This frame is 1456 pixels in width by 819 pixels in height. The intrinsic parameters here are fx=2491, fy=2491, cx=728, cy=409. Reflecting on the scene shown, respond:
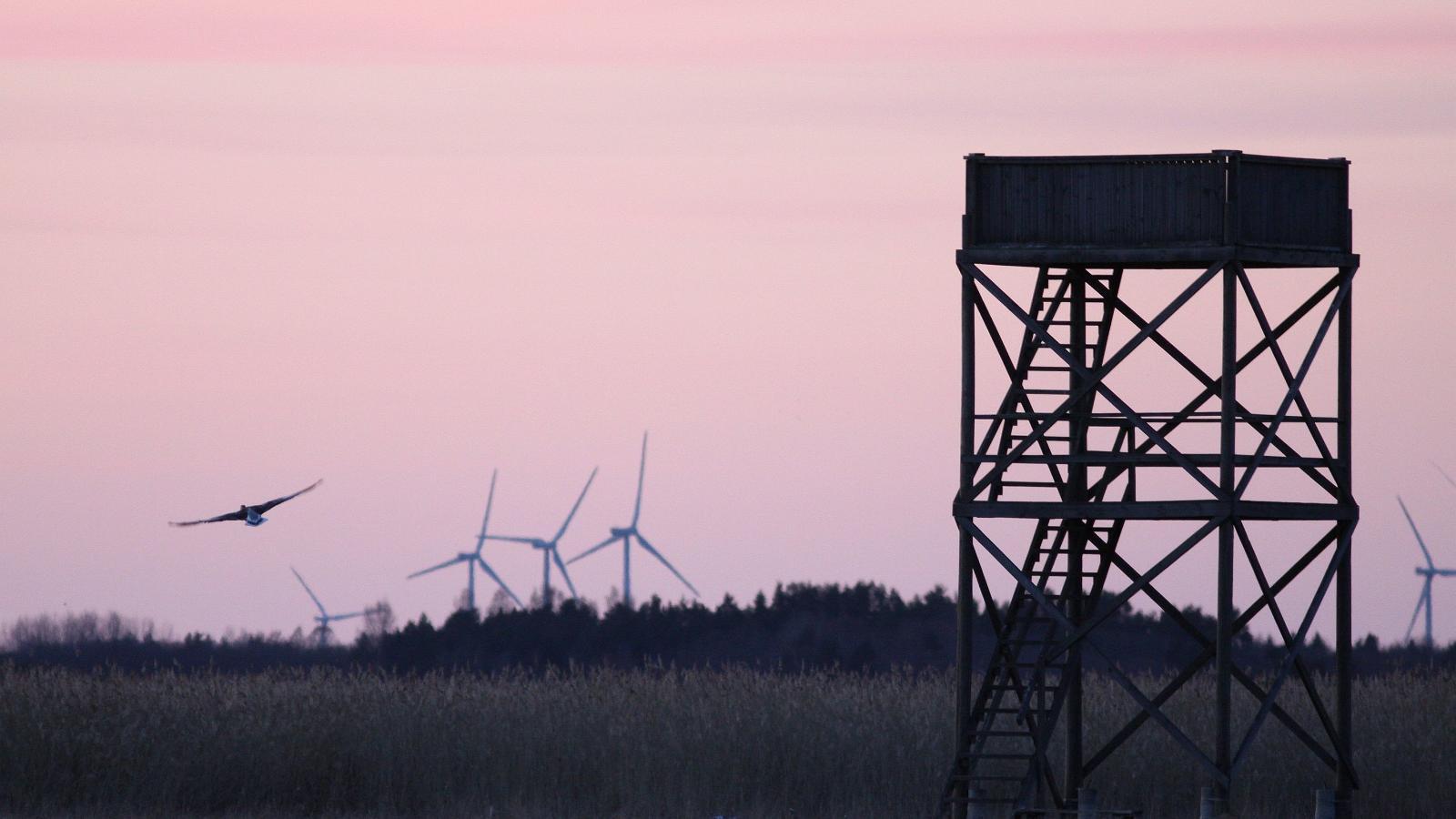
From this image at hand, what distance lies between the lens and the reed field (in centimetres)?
4041

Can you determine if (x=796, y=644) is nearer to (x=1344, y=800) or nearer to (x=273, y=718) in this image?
(x=273, y=718)

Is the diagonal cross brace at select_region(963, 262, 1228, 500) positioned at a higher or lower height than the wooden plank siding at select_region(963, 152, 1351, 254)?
lower

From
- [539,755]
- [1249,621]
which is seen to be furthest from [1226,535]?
[539,755]

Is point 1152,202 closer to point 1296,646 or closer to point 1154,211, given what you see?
point 1154,211

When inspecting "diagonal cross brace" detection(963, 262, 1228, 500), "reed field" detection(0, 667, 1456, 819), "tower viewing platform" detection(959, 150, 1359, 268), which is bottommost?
"reed field" detection(0, 667, 1456, 819)

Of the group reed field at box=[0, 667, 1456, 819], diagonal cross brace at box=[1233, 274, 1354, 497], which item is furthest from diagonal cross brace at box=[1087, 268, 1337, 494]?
reed field at box=[0, 667, 1456, 819]

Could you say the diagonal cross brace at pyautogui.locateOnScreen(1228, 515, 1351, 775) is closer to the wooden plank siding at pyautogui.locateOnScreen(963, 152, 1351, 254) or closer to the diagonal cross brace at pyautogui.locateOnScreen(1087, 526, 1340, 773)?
the diagonal cross brace at pyautogui.locateOnScreen(1087, 526, 1340, 773)

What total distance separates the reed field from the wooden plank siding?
9950 millimetres

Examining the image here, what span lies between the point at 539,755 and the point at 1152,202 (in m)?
15.2

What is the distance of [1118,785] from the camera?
135 ft

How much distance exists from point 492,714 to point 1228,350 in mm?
16524

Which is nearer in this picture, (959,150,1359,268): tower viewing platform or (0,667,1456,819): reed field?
(959,150,1359,268): tower viewing platform

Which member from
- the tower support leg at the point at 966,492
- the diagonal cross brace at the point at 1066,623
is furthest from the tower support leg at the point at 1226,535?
the tower support leg at the point at 966,492

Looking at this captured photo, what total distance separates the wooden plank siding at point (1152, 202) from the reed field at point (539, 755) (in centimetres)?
995
